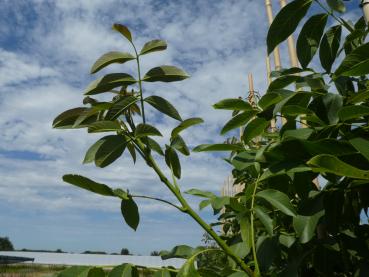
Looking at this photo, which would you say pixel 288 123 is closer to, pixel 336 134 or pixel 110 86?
pixel 336 134

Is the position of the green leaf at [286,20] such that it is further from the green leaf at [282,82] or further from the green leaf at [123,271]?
the green leaf at [123,271]

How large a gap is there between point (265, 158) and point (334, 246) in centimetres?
23

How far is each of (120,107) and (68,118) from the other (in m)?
0.11

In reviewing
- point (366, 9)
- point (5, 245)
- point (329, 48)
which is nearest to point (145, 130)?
Answer: point (329, 48)

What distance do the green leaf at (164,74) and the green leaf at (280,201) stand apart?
257 mm

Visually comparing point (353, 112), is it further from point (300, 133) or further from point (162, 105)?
point (162, 105)

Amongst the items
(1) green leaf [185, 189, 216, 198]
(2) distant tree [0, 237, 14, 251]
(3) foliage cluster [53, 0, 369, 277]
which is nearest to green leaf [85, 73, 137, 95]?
(3) foliage cluster [53, 0, 369, 277]

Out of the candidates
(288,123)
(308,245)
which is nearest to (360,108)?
(288,123)

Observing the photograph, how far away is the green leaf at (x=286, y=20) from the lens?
698 millimetres

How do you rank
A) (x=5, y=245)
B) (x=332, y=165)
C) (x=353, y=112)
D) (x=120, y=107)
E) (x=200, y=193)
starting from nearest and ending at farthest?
1. (x=332, y=165)
2. (x=353, y=112)
3. (x=120, y=107)
4. (x=200, y=193)
5. (x=5, y=245)

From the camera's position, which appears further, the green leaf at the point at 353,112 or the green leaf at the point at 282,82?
the green leaf at the point at 282,82

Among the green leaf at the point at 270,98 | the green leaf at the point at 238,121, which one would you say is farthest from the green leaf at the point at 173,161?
the green leaf at the point at 270,98

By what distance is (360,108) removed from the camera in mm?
564

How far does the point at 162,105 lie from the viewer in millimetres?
711
